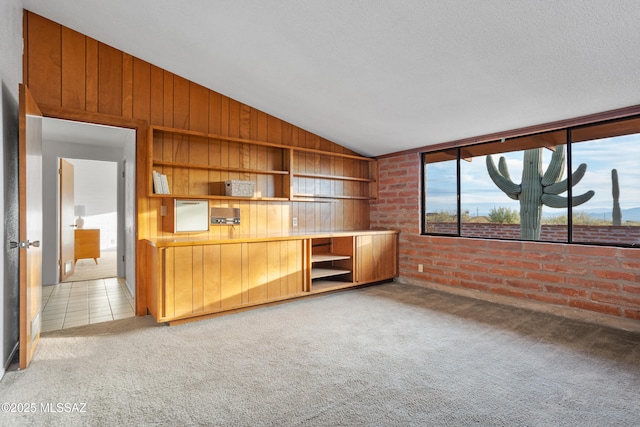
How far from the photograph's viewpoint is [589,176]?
12.0 ft

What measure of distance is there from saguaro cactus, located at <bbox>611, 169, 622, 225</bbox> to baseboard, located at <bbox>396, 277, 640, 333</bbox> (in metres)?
1.00

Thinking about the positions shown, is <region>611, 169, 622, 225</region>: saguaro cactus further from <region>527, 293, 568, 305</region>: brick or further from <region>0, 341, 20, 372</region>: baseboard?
<region>0, 341, 20, 372</region>: baseboard

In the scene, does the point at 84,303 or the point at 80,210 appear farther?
the point at 80,210

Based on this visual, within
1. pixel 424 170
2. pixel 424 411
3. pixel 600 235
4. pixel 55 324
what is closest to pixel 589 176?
pixel 600 235

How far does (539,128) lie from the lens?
3.58 meters

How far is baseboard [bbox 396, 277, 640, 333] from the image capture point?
3094mm

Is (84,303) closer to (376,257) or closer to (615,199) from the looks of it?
(376,257)

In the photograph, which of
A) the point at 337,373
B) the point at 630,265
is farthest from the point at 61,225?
the point at 630,265

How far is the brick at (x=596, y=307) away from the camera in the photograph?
3148 mm

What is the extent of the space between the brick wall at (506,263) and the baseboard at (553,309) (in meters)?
0.04

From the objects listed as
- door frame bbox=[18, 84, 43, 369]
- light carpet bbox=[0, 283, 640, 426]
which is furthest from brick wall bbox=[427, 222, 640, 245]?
door frame bbox=[18, 84, 43, 369]

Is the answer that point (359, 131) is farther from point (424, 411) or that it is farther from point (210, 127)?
point (424, 411)

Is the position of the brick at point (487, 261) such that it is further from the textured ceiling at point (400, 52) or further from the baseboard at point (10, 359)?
the baseboard at point (10, 359)

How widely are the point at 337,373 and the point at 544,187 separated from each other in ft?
11.9
